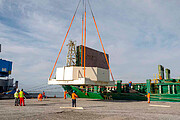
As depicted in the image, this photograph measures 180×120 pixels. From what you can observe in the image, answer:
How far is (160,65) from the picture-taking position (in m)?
26.2

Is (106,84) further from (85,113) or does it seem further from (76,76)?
(85,113)

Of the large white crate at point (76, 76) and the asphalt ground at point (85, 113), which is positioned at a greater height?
the large white crate at point (76, 76)

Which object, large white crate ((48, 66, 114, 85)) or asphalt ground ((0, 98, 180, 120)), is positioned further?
large white crate ((48, 66, 114, 85))

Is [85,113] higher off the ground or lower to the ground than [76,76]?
lower

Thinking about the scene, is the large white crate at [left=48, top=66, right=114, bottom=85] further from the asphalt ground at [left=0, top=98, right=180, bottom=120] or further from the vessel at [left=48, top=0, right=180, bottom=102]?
the asphalt ground at [left=0, top=98, right=180, bottom=120]

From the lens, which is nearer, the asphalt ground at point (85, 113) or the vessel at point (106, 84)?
the asphalt ground at point (85, 113)

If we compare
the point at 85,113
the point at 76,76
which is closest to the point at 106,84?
the point at 76,76

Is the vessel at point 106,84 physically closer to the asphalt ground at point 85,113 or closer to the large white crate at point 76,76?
the large white crate at point 76,76

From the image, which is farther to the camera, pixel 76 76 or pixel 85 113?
pixel 76 76

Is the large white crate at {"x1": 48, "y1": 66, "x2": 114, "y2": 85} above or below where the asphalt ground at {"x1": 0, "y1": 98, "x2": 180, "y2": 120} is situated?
above

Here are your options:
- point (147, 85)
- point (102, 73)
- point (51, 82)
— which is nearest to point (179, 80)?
point (147, 85)

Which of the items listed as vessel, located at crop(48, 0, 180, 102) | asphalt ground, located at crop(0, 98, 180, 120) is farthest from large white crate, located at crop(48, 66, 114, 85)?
asphalt ground, located at crop(0, 98, 180, 120)

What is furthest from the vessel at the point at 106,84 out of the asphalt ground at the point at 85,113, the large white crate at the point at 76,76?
the asphalt ground at the point at 85,113

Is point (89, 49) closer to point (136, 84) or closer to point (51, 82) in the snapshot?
point (136, 84)
